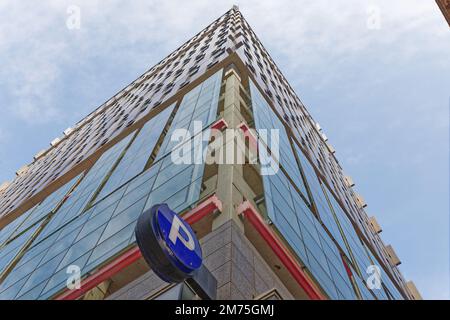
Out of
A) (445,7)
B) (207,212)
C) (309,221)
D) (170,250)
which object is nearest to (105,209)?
(207,212)

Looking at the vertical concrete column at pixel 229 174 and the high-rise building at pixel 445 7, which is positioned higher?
the vertical concrete column at pixel 229 174

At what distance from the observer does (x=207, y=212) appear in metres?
15.3

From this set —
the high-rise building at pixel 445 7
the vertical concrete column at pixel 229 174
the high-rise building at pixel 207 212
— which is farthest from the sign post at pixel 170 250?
the high-rise building at pixel 445 7

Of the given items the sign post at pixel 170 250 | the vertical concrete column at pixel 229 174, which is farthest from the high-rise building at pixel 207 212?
the sign post at pixel 170 250

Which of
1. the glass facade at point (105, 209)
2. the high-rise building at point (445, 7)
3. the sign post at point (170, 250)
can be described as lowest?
the high-rise building at point (445, 7)

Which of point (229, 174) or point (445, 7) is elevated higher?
point (229, 174)

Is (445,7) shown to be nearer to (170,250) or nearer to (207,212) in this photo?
(207,212)

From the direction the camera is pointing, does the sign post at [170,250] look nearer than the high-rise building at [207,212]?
Yes

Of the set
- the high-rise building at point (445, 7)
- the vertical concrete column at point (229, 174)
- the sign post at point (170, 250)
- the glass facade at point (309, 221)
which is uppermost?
the sign post at point (170, 250)

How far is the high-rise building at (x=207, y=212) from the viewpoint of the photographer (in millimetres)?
14844

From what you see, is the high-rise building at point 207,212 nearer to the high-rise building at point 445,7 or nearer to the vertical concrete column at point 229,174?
the vertical concrete column at point 229,174

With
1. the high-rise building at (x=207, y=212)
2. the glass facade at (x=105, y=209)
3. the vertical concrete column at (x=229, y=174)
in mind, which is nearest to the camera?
the high-rise building at (x=207, y=212)

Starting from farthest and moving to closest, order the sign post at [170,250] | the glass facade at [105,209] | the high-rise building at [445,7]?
the high-rise building at [445,7] → the glass facade at [105,209] → the sign post at [170,250]
